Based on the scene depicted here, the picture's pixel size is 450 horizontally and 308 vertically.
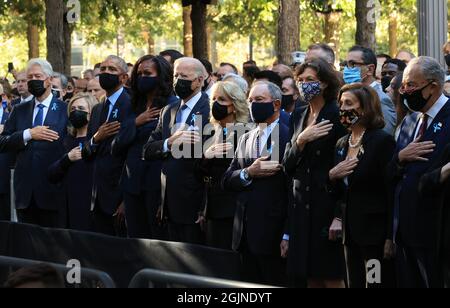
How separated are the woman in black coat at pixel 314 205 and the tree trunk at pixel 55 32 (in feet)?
44.0

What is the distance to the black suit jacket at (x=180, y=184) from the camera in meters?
10.5

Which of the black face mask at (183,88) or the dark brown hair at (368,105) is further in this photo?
the black face mask at (183,88)

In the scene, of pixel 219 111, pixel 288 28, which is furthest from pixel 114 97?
pixel 288 28

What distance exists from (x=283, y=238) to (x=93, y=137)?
3.11m

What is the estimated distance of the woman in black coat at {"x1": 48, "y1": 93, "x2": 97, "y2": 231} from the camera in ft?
40.0

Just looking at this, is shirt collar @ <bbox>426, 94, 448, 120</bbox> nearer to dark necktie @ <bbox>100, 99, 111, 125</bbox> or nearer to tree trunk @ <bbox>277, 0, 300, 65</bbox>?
dark necktie @ <bbox>100, 99, 111, 125</bbox>

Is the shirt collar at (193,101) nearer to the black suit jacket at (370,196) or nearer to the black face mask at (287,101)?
the black face mask at (287,101)

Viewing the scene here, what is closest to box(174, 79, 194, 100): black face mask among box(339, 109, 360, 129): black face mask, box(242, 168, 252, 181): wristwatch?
box(242, 168, 252, 181): wristwatch

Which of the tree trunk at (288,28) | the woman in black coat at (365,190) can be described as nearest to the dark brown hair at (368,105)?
the woman in black coat at (365,190)

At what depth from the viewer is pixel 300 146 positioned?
895 centimetres

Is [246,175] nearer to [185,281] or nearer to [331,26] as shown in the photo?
[185,281]

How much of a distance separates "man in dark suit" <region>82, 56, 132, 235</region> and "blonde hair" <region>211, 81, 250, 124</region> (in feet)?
5.93
